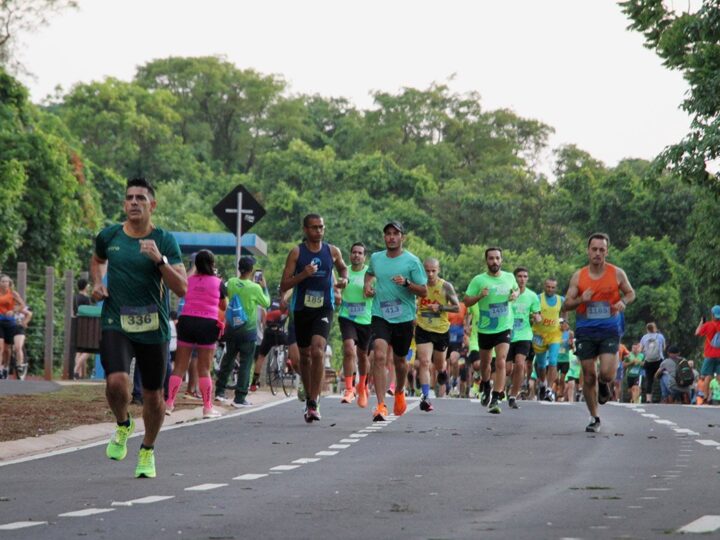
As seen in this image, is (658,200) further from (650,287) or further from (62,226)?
(62,226)

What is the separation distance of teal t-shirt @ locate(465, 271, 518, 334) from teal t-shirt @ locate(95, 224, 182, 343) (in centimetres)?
1153

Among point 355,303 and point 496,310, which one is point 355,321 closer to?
Answer: point 355,303

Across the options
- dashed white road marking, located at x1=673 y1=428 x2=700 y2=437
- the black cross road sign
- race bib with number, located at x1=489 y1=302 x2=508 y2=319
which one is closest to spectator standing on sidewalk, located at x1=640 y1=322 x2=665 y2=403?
the black cross road sign

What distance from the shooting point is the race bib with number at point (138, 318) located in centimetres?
1206

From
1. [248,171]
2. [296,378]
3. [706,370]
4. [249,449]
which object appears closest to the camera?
[249,449]

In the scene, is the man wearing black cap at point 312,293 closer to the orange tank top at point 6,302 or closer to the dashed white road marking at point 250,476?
the dashed white road marking at point 250,476

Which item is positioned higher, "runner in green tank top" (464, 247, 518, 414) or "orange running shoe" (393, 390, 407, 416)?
"runner in green tank top" (464, 247, 518, 414)

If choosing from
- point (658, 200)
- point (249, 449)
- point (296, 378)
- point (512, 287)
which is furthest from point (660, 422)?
point (658, 200)

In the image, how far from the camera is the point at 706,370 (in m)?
33.1

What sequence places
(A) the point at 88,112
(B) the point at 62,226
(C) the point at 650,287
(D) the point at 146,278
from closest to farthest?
1. (D) the point at 146,278
2. (B) the point at 62,226
3. (C) the point at 650,287
4. (A) the point at 88,112

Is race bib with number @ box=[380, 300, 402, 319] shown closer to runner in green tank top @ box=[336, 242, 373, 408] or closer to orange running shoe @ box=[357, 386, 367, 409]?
runner in green tank top @ box=[336, 242, 373, 408]

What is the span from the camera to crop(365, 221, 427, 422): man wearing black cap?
1894cm

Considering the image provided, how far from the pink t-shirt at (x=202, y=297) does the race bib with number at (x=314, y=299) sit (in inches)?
65.5

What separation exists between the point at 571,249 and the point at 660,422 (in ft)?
208
